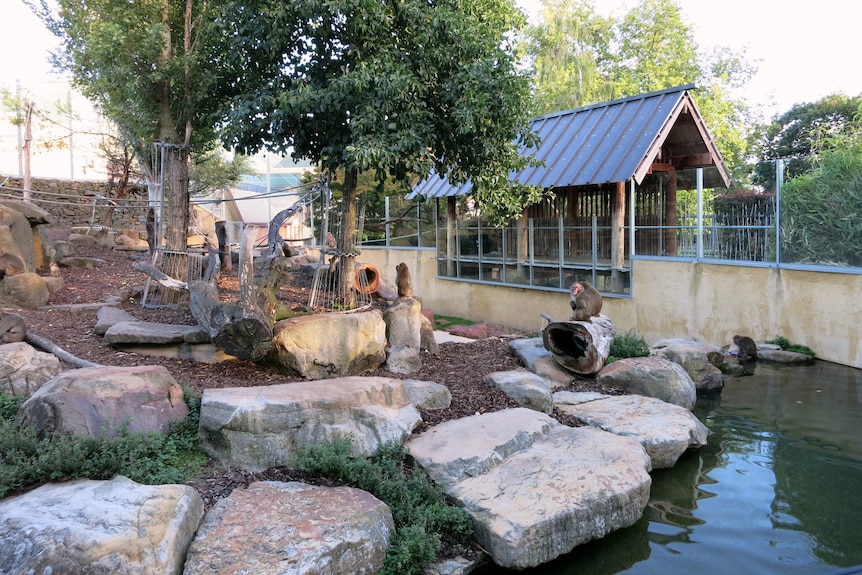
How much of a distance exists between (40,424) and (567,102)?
79.3ft

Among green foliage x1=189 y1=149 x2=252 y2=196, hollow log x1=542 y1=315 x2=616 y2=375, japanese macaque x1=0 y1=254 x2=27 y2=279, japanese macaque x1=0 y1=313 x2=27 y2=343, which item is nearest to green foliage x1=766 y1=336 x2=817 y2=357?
hollow log x1=542 y1=315 x2=616 y2=375

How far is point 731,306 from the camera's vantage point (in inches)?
432

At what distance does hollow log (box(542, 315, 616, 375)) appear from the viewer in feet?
27.2

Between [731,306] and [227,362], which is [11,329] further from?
[731,306]

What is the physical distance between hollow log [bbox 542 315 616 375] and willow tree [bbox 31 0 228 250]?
5727 millimetres

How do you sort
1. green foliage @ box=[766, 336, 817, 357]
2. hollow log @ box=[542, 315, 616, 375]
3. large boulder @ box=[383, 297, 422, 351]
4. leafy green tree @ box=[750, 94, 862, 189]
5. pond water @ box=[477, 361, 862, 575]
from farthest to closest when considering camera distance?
leafy green tree @ box=[750, 94, 862, 189]
green foliage @ box=[766, 336, 817, 357]
hollow log @ box=[542, 315, 616, 375]
large boulder @ box=[383, 297, 422, 351]
pond water @ box=[477, 361, 862, 575]

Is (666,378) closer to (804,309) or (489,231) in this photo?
(804,309)

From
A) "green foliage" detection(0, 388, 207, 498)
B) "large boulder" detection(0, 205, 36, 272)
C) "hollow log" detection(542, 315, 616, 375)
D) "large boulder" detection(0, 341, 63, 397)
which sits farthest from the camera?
"large boulder" detection(0, 205, 36, 272)

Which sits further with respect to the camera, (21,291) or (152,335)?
(21,291)

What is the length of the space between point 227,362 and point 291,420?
2.17 meters

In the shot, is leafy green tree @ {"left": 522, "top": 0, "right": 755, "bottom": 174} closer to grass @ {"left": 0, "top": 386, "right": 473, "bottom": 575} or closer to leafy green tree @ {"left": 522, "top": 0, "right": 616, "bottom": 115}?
leafy green tree @ {"left": 522, "top": 0, "right": 616, "bottom": 115}

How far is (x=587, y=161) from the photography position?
42.3 feet

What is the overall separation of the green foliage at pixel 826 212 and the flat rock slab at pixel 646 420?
4.36 m

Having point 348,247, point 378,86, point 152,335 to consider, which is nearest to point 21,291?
point 152,335
